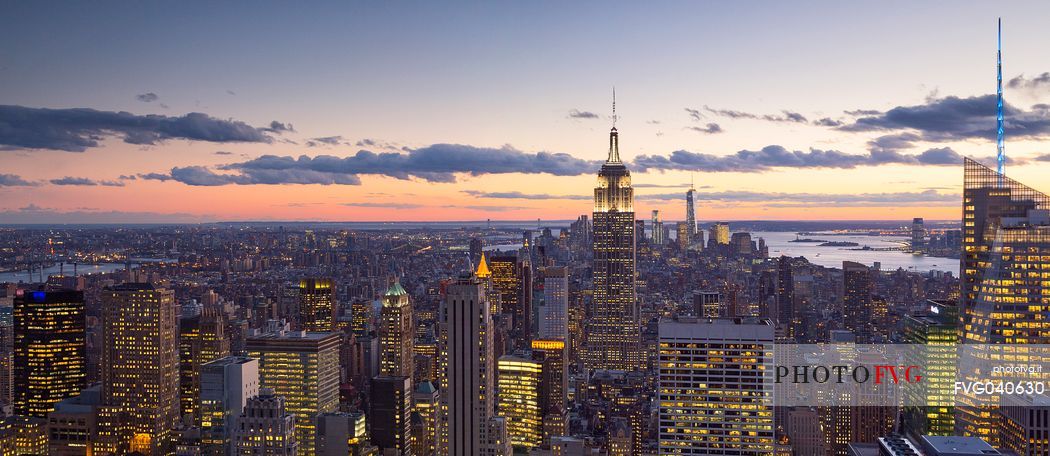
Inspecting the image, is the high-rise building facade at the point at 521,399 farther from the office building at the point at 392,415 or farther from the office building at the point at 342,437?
the office building at the point at 342,437

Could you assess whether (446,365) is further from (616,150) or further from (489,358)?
(616,150)

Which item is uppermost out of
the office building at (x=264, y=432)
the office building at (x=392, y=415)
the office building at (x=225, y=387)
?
the office building at (x=264, y=432)

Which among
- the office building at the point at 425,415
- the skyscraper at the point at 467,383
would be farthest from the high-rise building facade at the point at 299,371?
the skyscraper at the point at 467,383

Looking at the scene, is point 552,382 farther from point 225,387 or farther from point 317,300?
point 317,300

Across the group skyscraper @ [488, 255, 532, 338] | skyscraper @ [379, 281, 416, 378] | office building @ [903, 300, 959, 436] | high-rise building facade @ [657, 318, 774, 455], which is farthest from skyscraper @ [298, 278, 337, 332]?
office building @ [903, 300, 959, 436]

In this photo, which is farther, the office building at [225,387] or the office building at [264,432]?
the office building at [225,387]

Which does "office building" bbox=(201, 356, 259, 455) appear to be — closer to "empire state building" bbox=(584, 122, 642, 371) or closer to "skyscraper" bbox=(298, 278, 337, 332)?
"skyscraper" bbox=(298, 278, 337, 332)
